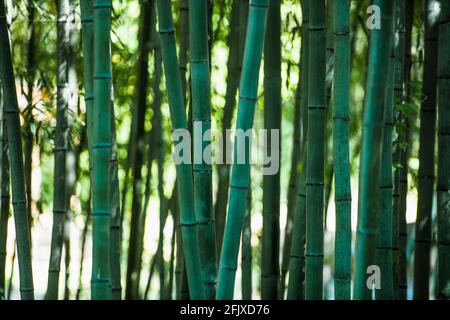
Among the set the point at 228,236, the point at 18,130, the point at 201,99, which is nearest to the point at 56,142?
the point at 18,130

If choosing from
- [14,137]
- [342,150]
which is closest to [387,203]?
[342,150]

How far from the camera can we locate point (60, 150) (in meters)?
2.91

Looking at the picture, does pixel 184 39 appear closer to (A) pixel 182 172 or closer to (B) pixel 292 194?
(B) pixel 292 194

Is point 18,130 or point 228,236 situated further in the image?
point 18,130

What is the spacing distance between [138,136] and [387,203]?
186 cm

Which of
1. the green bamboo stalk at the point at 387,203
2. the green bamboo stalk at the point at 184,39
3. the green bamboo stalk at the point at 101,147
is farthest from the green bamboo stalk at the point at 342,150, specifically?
the green bamboo stalk at the point at 184,39

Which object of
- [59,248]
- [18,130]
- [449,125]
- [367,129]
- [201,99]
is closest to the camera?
[367,129]

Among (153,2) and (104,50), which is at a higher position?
(153,2)

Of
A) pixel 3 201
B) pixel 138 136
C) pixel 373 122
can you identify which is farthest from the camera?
pixel 138 136

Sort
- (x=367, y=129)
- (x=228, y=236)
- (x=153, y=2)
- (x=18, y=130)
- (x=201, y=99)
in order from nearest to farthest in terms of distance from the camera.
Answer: (x=367, y=129)
(x=228, y=236)
(x=201, y=99)
(x=18, y=130)
(x=153, y=2)

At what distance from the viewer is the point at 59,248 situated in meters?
3.01
